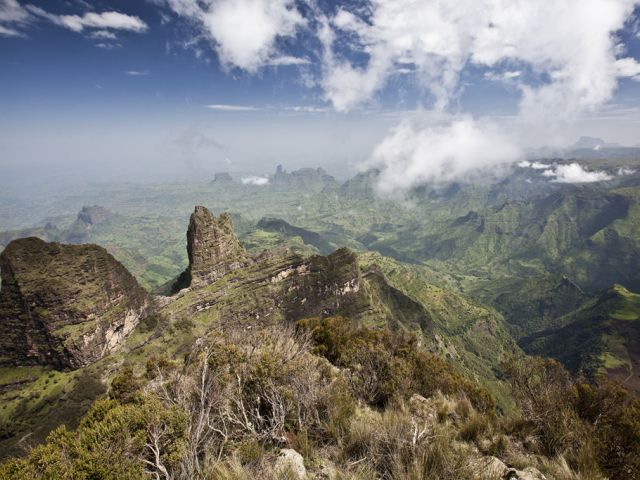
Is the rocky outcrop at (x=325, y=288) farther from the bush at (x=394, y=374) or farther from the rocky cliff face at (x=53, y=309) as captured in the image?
the bush at (x=394, y=374)

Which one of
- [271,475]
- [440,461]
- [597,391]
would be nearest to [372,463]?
[440,461]

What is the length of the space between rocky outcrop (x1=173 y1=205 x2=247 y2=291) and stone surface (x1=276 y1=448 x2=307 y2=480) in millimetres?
129418

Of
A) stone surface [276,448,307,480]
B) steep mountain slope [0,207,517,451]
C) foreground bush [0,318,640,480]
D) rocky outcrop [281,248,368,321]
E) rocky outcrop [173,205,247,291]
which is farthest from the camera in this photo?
rocky outcrop [281,248,368,321]

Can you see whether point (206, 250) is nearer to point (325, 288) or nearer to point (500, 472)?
point (325, 288)

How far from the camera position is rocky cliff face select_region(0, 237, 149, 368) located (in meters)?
90.2

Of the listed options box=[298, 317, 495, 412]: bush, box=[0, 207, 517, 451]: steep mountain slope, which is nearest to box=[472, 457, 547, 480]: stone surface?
box=[298, 317, 495, 412]: bush

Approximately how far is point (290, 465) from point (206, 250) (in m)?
133

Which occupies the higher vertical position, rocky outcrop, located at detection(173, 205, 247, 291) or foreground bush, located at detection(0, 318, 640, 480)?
foreground bush, located at detection(0, 318, 640, 480)

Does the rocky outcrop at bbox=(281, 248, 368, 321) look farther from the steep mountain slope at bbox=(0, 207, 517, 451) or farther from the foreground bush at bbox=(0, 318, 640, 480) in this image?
the foreground bush at bbox=(0, 318, 640, 480)

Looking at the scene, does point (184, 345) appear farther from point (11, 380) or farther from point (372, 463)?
point (372, 463)

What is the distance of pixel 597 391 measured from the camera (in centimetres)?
1870

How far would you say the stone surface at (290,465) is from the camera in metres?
10.2

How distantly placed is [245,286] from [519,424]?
417ft

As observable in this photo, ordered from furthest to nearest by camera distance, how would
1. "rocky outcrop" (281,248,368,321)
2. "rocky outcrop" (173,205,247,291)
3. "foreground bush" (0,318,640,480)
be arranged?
"rocky outcrop" (281,248,368,321) < "rocky outcrop" (173,205,247,291) < "foreground bush" (0,318,640,480)
